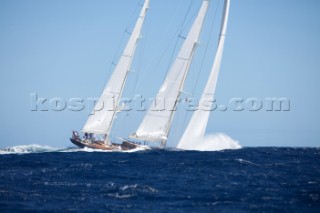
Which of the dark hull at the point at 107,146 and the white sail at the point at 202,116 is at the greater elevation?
the white sail at the point at 202,116

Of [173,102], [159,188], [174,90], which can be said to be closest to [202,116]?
[173,102]

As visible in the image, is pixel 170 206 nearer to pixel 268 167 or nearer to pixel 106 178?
pixel 106 178

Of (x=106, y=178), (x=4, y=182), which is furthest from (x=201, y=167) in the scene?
(x=4, y=182)

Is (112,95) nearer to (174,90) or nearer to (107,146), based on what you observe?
(107,146)

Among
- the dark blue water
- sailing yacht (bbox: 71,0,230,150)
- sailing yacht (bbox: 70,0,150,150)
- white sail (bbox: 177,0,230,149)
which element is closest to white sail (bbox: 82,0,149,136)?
sailing yacht (bbox: 70,0,150,150)

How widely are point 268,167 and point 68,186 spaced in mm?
15873

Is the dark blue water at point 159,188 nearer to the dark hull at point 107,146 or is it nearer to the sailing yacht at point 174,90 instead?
the dark hull at point 107,146

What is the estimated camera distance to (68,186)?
22.8m

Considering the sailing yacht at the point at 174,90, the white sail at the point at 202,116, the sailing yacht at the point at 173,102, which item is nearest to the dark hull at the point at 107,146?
the sailing yacht at the point at 173,102

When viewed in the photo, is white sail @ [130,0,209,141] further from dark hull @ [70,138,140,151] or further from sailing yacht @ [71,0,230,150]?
dark hull @ [70,138,140,151]

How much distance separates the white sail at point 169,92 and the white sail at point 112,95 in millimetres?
4999

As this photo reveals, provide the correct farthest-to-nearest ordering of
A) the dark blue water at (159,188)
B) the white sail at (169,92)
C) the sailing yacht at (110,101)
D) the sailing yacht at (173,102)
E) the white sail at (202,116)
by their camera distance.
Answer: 1. the sailing yacht at (110,101)
2. the white sail at (169,92)
3. the sailing yacht at (173,102)
4. the white sail at (202,116)
5. the dark blue water at (159,188)

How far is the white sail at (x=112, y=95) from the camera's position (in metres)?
53.0

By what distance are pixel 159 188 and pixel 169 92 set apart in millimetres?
27937
